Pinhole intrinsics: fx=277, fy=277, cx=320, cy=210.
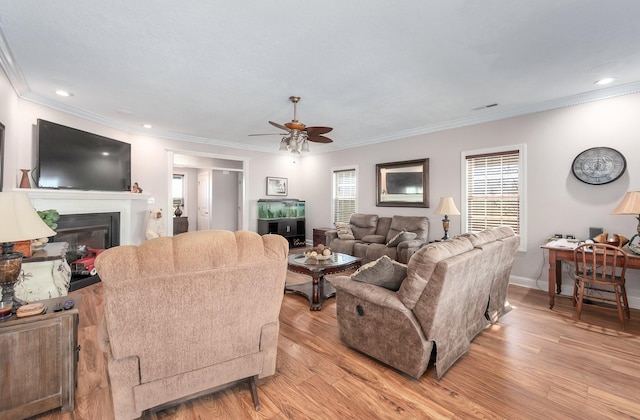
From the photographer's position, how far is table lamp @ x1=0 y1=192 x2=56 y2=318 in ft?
4.66

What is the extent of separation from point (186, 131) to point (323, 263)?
12.8 feet

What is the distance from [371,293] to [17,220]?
7.04 ft

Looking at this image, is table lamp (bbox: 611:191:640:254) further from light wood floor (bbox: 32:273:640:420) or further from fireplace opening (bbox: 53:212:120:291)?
fireplace opening (bbox: 53:212:120:291)

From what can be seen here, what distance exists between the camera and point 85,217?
13.6 ft

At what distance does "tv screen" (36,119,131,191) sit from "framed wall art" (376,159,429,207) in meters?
4.69

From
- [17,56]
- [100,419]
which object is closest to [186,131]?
[17,56]

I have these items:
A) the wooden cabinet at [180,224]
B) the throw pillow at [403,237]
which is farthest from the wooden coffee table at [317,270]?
the wooden cabinet at [180,224]

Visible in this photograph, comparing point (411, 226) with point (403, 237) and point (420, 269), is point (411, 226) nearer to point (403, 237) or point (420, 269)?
point (403, 237)

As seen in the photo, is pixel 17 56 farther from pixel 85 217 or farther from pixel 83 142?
pixel 85 217

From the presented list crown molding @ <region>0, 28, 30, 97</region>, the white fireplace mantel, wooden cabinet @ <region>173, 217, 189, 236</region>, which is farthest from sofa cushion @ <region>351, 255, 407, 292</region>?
wooden cabinet @ <region>173, 217, 189, 236</region>

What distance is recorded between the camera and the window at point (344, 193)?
637cm

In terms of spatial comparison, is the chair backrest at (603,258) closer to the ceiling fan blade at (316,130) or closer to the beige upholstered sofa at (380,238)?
the beige upholstered sofa at (380,238)

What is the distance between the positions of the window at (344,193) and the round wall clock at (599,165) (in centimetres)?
367

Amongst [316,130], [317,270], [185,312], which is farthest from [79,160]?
[185,312]
